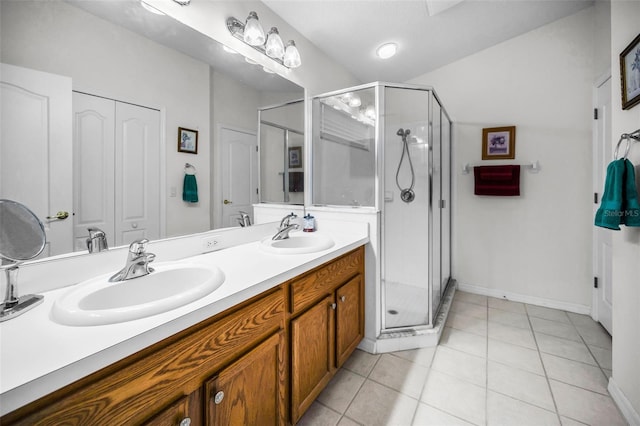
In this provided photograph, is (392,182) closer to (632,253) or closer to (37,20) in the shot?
(632,253)

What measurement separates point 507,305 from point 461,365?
1.28 m

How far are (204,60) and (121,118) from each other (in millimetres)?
555

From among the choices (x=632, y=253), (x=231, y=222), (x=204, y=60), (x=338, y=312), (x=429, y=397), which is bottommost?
(x=429, y=397)

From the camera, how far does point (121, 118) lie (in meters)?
1.08

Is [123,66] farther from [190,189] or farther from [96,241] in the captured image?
[96,241]

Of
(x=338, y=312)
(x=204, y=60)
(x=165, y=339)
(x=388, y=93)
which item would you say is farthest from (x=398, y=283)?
(x=204, y=60)

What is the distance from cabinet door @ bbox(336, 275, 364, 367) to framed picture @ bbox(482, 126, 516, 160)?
203 centimetres

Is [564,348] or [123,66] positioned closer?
[123,66]

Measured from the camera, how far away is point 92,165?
3.28ft

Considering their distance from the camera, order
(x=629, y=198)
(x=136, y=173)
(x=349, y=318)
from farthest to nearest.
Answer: (x=349, y=318)
(x=629, y=198)
(x=136, y=173)

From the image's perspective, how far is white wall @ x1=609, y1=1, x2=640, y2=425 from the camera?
4.13 ft

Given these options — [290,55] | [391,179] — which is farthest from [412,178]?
[290,55]

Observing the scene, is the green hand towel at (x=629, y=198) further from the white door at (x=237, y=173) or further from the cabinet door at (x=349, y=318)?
the white door at (x=237, y=173)

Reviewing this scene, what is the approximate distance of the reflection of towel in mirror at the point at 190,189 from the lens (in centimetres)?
132
